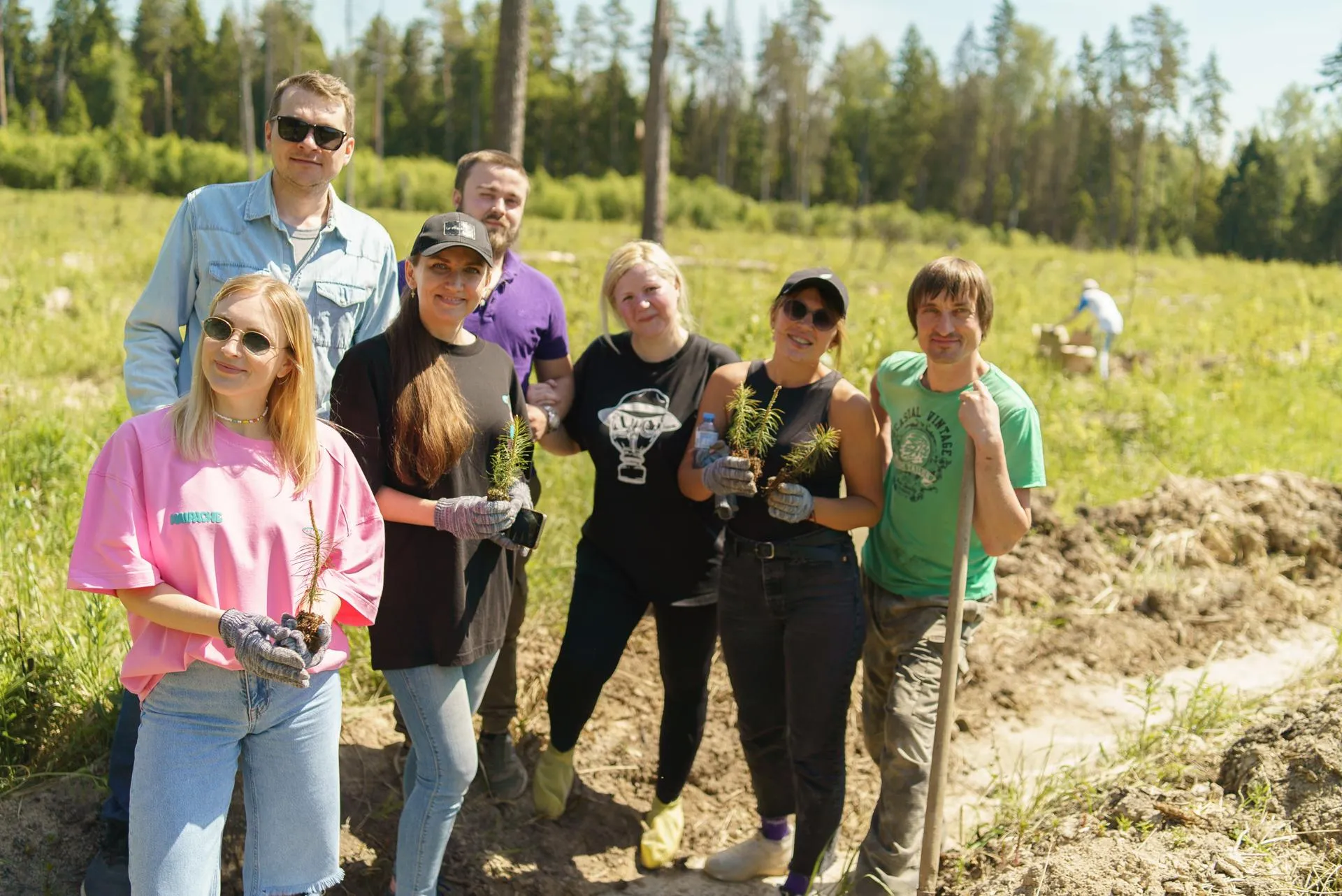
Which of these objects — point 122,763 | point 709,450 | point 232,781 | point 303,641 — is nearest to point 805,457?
point 709,450

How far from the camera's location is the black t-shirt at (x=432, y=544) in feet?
8.75

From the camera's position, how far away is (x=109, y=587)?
2.13 m

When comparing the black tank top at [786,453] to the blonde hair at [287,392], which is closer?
the blonde hair at [287,392]

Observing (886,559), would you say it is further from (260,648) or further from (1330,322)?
(1330,322)

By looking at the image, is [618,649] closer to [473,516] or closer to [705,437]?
[705,437]

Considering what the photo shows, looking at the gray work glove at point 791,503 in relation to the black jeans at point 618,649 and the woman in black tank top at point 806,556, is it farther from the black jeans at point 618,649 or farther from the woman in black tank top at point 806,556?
the black jeans at point 618,649

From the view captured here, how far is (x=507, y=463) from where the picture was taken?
2.74m

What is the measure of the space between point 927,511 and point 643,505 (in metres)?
0.88

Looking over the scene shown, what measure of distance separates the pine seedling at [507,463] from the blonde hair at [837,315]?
2.69ft

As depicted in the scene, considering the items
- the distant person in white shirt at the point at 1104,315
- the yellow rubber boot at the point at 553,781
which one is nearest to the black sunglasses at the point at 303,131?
the yellow rubber boot at the point at 553,781

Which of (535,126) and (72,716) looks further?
(535,126)

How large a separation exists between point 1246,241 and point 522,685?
4990 cm

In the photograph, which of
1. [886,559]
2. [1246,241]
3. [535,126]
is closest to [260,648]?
[886,559]

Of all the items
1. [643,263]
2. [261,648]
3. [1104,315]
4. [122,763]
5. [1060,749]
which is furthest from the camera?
[1104,315]
